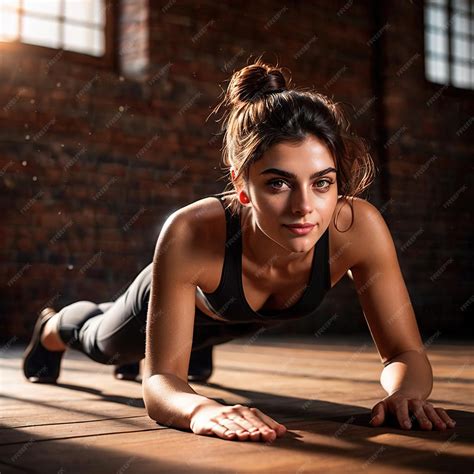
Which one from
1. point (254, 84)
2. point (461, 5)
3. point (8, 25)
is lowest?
point (254, 84)

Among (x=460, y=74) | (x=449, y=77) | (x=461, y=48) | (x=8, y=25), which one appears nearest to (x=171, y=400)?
(x=8, y=25)

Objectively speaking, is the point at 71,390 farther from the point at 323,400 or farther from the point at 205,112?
the point at 205,112

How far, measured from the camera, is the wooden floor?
127cm

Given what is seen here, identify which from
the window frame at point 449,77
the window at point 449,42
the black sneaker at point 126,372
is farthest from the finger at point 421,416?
the window at point 449,42

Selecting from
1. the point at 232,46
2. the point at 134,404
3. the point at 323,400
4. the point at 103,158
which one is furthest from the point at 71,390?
the point at 232,46

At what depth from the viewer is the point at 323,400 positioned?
2.15m

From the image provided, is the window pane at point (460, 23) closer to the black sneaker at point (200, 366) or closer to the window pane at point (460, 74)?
the window pane at point (460, 74)

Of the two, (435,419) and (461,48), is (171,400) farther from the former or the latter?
(461,48)

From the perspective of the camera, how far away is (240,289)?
175cm

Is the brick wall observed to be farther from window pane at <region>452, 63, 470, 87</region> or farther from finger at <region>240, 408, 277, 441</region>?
finger at <region>240, 408, 277, 441</region>

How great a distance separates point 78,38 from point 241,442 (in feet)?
14.1

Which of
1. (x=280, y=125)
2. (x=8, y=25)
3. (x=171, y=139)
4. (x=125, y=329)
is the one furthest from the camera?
(x=171, y=139)

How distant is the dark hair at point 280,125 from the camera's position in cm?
153

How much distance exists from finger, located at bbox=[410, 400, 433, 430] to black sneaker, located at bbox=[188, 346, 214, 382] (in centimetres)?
117
